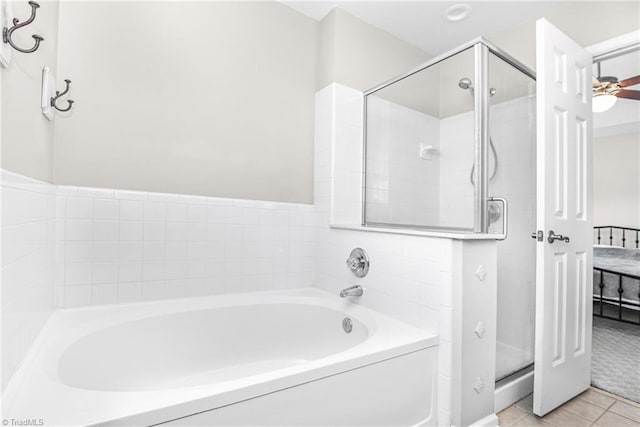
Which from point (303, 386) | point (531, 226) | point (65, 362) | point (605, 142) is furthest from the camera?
point (605, 142)

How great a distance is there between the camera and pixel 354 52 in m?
2.37

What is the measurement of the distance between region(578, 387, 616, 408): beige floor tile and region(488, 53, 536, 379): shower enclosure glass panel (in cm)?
30

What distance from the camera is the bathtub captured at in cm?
87

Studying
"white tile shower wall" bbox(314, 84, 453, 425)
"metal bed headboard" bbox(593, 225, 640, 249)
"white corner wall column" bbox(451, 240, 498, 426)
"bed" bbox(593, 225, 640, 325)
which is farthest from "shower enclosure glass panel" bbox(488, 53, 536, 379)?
"metal bed headboard" bbox(593, 225, 640, 249)

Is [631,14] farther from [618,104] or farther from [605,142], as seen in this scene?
[605,142]

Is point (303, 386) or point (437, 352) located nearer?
point (303, 386)

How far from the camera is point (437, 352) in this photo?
1436mm

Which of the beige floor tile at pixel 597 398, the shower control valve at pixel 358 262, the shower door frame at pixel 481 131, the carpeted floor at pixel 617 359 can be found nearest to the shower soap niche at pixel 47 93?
the shower control valve at pixel 358 262

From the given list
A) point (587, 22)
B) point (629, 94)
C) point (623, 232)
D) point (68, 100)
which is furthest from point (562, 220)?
point (623, 232)

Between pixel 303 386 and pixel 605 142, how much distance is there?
558cm

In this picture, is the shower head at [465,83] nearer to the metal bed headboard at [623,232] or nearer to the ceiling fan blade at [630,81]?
the ceiling fan blade at [630,81]

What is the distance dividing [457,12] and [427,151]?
3.48 feet

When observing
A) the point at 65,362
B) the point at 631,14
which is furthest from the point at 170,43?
the point at 631,14

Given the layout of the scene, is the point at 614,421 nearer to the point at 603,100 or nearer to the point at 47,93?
the point at 603,100
